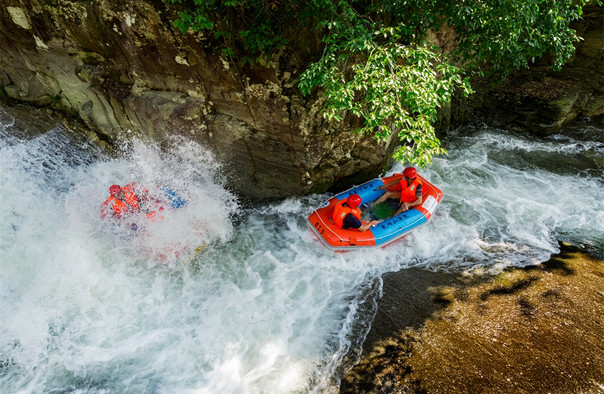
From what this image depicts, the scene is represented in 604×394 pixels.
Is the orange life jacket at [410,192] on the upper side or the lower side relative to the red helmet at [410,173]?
lower

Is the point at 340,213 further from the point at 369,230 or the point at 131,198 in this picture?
the point at 131,198

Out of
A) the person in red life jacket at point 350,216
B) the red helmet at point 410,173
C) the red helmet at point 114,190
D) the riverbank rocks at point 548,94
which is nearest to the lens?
the red helmet at point 114,190

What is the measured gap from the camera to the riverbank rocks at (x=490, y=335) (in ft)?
12.7

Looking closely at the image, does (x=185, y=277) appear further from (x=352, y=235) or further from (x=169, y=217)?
(x=352, y=235)

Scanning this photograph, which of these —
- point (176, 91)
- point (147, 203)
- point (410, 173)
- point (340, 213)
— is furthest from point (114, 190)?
point (410, 173)

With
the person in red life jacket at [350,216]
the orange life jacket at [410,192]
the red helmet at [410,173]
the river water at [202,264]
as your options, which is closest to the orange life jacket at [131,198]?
the river water at [202,264]

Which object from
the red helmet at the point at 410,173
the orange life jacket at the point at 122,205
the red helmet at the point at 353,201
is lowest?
the red helmet at the point at 353,201

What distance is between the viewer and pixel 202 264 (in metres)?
6.05

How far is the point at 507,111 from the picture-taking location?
10.6 meters

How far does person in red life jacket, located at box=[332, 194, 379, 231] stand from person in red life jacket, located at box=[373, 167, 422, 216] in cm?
96

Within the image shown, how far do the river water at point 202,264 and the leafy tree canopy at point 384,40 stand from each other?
8.58 ft

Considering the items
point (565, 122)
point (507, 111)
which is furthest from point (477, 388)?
point (565, 122)

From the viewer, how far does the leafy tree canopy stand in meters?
4.18

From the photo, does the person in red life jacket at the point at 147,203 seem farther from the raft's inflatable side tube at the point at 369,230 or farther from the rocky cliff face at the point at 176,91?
the raft's inflatable side tube at the point at 369,230
